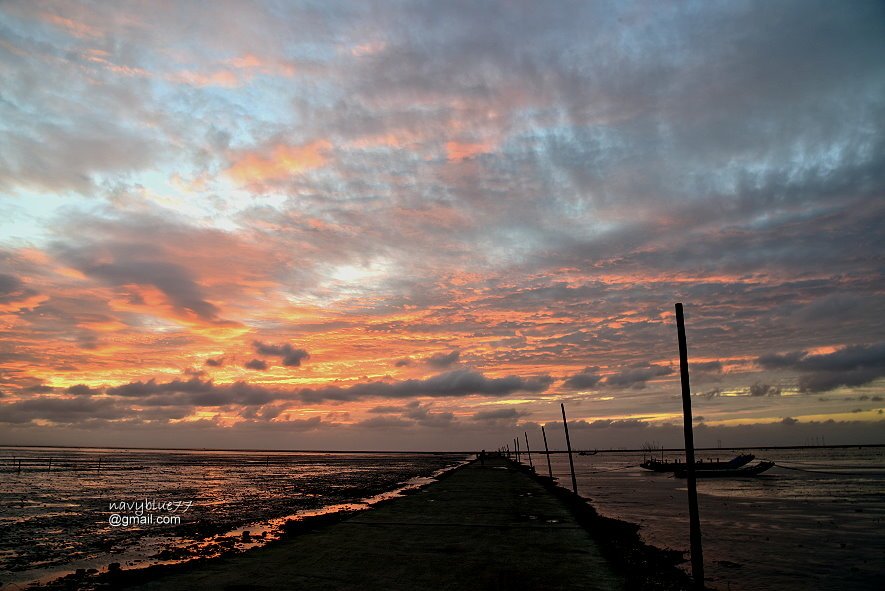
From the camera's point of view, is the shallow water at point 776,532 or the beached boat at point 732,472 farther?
the beached boat at point 732,472

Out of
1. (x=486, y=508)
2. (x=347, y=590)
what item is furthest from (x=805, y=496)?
(x=347, y=590)

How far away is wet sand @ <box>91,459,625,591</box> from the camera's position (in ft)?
51.6

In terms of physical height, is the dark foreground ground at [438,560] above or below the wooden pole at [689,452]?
below

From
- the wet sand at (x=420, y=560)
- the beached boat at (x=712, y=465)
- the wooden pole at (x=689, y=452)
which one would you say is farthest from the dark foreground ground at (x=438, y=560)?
the beached boat at (x=712, y=465)

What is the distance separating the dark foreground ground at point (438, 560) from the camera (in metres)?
15.7

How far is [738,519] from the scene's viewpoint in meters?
36.8

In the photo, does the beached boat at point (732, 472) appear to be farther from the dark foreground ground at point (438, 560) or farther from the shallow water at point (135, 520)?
the dark foreground ground at point (438, 560)

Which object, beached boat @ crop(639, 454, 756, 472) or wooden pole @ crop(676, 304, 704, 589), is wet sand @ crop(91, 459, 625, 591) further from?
beached boat @ crop(639, 454, 756, 472)

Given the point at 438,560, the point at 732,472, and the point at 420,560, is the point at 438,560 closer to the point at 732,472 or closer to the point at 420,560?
the point at 420,560

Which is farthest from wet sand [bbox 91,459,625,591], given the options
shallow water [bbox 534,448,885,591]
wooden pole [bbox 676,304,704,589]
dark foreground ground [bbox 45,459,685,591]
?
shallow water [bbox 534,448,885,591]

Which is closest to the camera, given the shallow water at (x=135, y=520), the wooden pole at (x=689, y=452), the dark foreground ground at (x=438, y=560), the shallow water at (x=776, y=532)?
the wooden pole at (x=689, y=452)

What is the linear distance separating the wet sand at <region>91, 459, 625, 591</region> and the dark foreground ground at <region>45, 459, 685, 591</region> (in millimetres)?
32

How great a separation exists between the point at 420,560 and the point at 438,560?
0.63 meters

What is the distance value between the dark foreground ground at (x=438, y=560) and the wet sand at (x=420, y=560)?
32 millimetres
